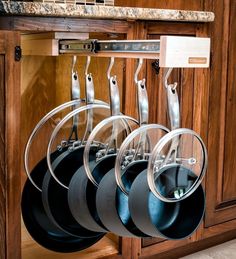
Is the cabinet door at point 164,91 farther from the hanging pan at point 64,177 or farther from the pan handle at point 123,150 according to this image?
the pan handle at point 123,150

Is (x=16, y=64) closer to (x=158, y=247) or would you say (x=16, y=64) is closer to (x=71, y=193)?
(x=71, y=193)

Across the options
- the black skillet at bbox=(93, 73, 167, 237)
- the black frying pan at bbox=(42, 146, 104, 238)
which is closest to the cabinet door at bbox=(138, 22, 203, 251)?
the black frying pan at bbox=(42, 146, 104, 238)

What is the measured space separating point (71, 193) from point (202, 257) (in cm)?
71

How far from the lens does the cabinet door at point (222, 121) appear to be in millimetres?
1573

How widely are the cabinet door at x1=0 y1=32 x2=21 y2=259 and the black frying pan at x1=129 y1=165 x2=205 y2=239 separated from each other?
28 centimetres

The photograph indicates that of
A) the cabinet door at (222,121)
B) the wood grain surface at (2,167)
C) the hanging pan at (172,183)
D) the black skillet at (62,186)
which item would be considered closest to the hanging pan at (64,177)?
the black skillet at (62,186)

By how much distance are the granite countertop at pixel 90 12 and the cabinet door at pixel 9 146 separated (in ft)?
0.21

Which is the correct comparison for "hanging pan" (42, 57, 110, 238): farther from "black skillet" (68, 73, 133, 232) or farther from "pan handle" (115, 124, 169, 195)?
"pan handle" (115, 124, 169, 195)

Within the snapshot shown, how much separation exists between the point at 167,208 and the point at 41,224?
0.36 m

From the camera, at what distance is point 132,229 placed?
1034 mm

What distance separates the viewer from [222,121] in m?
1.64

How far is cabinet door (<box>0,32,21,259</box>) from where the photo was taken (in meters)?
1.09

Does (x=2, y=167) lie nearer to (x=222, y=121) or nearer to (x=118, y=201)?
(x=118, y=201)

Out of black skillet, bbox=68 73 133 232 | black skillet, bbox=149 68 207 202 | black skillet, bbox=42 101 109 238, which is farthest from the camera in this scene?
black skillet, bbox=42 101 109 238
